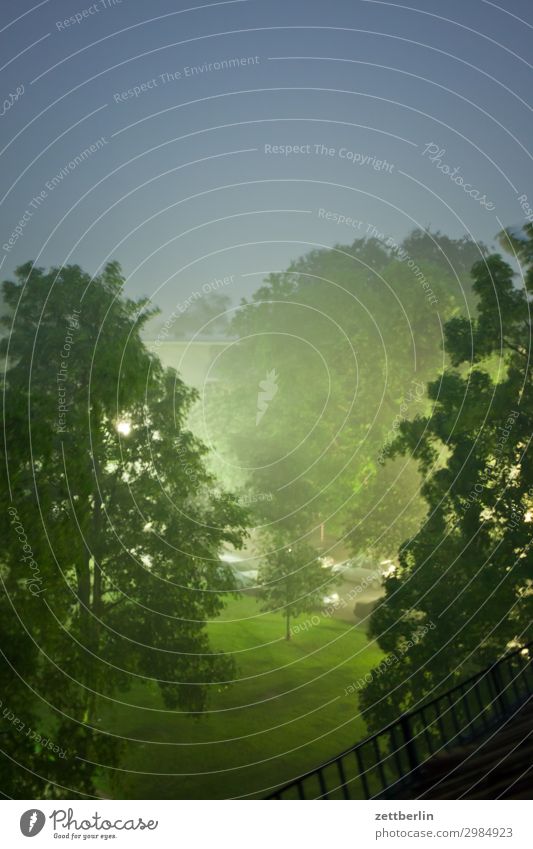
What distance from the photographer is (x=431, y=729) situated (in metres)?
13.5

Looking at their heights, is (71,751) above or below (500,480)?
below

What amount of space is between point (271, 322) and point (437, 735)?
73.1 ft

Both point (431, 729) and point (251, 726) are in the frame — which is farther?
point (251, 726)

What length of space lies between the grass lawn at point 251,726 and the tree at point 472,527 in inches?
161

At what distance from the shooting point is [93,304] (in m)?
16.4

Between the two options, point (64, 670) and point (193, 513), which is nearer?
point (64, 670)

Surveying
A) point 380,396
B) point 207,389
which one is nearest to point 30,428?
point 380,396

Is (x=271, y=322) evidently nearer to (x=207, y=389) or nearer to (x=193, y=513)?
(x=207, y=389)
